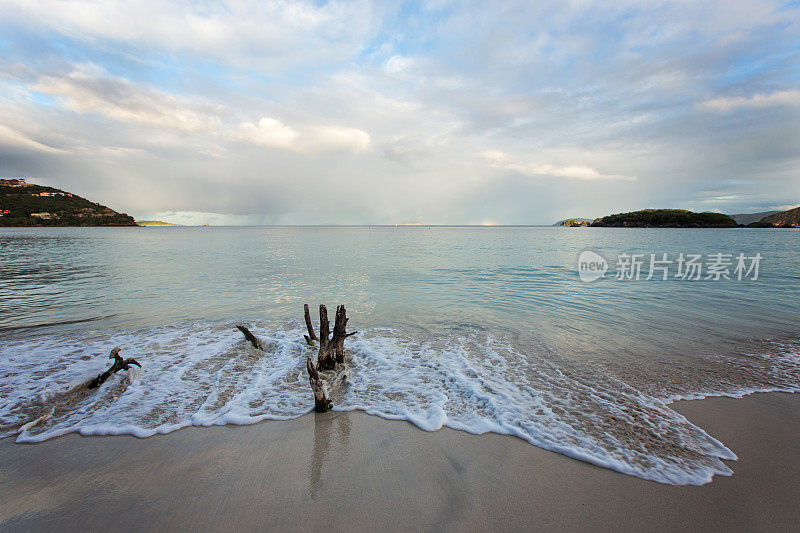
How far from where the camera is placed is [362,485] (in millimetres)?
4004

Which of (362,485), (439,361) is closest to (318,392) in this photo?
(362,485)

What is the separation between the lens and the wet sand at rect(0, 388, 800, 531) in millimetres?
3494

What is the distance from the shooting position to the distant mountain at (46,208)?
14612 centimetres

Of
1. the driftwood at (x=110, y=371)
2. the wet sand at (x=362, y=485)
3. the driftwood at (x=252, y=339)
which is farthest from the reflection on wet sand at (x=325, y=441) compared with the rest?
the driftwood at (x=110, y=371)

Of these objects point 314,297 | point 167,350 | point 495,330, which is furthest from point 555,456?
point 314,297

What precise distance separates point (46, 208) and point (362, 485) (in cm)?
22754

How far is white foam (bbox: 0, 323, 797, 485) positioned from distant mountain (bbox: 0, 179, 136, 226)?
670 ft

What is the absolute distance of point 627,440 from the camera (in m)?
4.88

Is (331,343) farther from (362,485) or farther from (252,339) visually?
(362,485)

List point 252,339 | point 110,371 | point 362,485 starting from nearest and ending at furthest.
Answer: point 362,485
point 110,371
point 252,339

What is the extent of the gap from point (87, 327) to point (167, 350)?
14.7 feet

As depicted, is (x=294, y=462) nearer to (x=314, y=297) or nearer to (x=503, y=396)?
(x=503, y=396)

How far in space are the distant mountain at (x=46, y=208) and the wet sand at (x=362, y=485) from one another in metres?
209

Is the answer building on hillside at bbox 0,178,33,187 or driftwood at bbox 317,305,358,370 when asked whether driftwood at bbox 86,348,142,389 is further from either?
building on hillside at bbox 0,178,33,187
